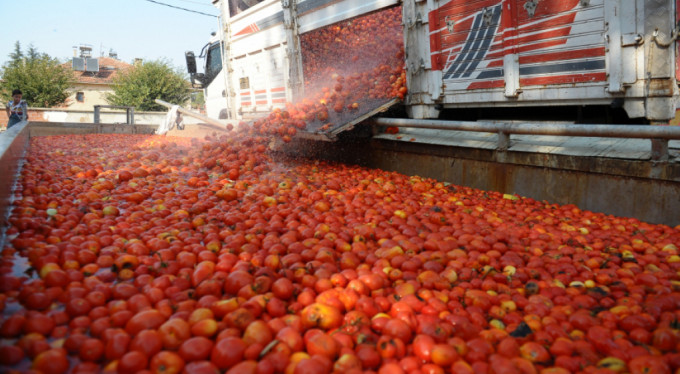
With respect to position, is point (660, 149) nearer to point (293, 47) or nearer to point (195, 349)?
point (195, 349)

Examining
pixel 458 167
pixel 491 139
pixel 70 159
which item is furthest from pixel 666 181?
pixel 70 159

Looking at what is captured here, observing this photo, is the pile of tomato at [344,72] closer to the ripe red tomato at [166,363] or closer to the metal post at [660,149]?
the metal post at [660,149]

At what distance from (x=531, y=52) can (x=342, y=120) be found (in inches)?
112

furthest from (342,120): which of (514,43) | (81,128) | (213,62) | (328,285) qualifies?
(81,128)

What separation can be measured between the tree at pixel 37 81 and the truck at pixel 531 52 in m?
35.3

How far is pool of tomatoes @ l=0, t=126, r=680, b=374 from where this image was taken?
1965mm

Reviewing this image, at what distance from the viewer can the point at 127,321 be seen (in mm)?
2184

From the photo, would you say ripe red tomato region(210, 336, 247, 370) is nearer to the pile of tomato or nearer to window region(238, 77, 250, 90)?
the pile of tomato

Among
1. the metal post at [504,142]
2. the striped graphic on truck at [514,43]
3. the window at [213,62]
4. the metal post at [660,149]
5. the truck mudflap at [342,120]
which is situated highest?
the window at [213,62]

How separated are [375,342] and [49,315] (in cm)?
176

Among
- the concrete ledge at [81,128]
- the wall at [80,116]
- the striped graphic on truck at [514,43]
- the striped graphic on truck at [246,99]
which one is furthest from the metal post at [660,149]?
the wall at [80,116]

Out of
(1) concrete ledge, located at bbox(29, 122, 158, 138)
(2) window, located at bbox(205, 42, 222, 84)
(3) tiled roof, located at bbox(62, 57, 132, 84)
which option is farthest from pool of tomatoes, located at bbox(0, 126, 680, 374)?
(3) tiled roof, located at bbox(62, 57, 132, 84)

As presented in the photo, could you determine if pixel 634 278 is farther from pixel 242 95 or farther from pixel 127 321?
pixel 242 95

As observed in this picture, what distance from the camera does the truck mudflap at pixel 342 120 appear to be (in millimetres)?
6223
